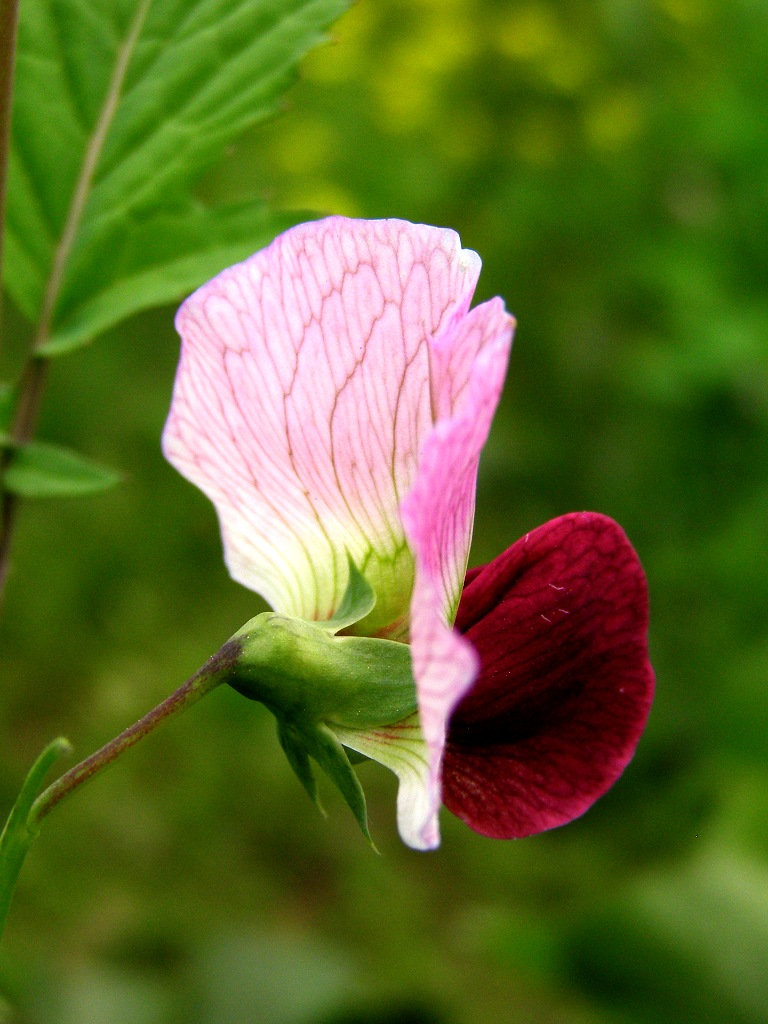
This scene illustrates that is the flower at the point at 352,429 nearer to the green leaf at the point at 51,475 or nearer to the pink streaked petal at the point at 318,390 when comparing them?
the pink streaked petal at the point at 318,390

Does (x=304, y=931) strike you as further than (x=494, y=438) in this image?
No

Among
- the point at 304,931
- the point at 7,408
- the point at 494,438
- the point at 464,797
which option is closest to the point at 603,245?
the point at 494,438

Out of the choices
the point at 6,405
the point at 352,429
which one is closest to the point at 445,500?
the point at 352,429

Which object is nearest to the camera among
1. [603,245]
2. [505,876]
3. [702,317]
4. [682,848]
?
[702,317]

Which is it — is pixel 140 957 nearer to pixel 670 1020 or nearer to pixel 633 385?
pixel 670 1020

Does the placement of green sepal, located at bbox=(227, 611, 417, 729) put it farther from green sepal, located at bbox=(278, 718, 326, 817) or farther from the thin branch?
the thin branch

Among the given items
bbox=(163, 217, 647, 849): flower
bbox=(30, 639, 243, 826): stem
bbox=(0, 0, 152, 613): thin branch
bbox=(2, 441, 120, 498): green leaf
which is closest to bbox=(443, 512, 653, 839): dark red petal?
bbox=(163, 217, 647, 849): flower

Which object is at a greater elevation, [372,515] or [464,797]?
[372,515]

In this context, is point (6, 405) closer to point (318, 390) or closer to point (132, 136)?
point (132, 136)
